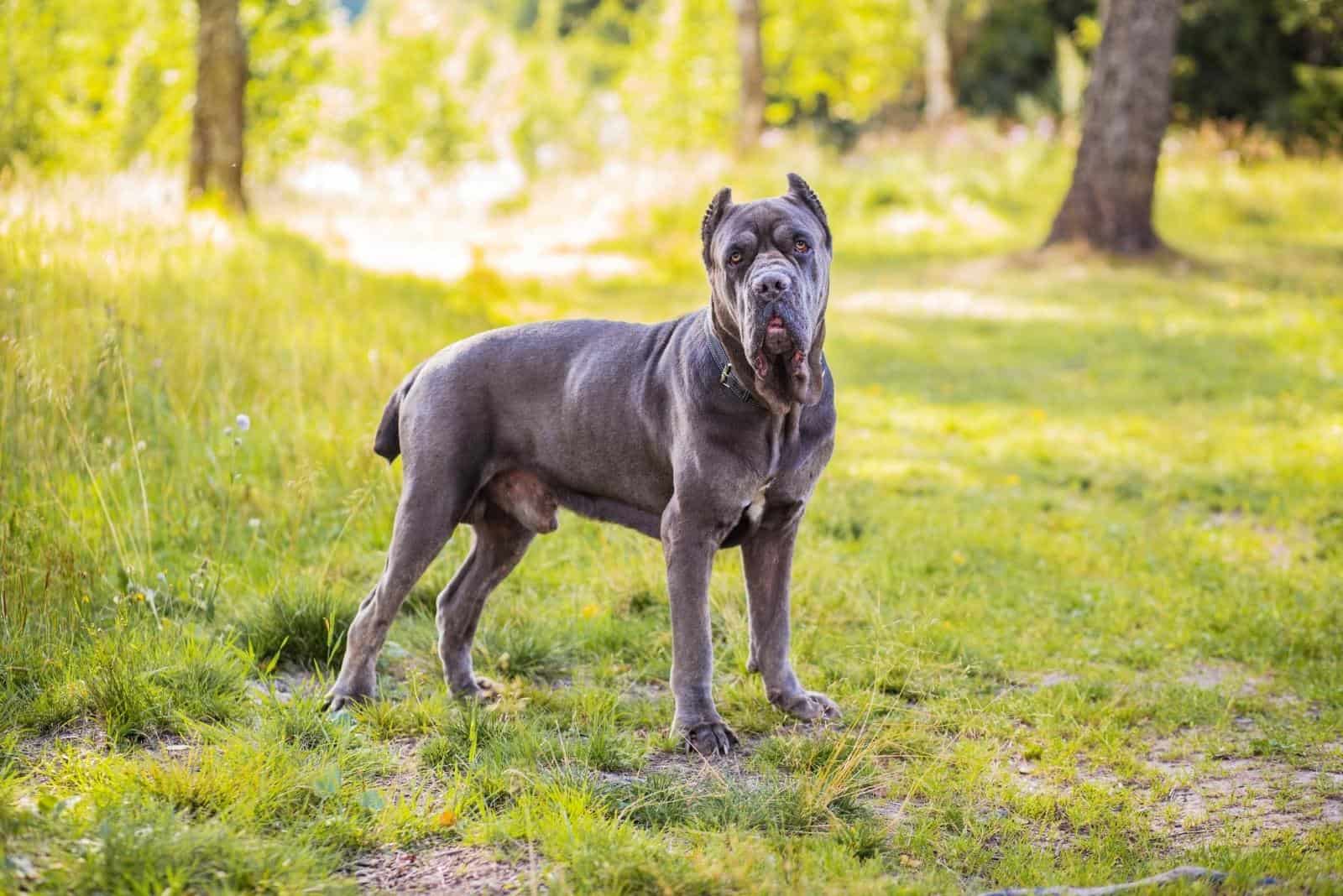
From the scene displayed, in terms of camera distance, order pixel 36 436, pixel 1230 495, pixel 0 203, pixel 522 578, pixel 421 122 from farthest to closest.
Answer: pixel 421 122 → pixel 0 203 → pixel 1230 495 → pixel 522 578 → pixel 36 436

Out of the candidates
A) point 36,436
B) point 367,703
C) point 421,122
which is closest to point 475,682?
point 367,703

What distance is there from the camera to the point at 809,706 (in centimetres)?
467

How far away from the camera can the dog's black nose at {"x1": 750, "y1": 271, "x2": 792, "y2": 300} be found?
3.94 metres

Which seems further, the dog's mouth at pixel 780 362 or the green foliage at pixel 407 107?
the green foliage at pixel 407 107

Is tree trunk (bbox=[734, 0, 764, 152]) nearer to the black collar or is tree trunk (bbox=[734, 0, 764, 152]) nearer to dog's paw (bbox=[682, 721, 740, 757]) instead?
the black collar

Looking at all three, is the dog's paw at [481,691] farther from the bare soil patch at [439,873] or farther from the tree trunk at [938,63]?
the tree trunk at [938,63]

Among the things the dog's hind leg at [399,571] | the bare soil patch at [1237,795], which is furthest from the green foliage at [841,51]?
the bare soil patch at [1237,795]

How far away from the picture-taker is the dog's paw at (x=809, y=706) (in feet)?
15.3

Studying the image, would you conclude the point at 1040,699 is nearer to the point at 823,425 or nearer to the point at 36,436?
the point at 823,425

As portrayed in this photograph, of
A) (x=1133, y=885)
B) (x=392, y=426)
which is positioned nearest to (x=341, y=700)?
(x=392, y=426)

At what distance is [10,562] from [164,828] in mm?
1997

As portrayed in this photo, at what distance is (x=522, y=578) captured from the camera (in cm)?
606

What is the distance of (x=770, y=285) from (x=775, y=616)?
4.57ft

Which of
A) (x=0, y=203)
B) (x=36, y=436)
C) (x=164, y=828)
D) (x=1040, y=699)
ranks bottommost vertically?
(x=1040, y=699)
